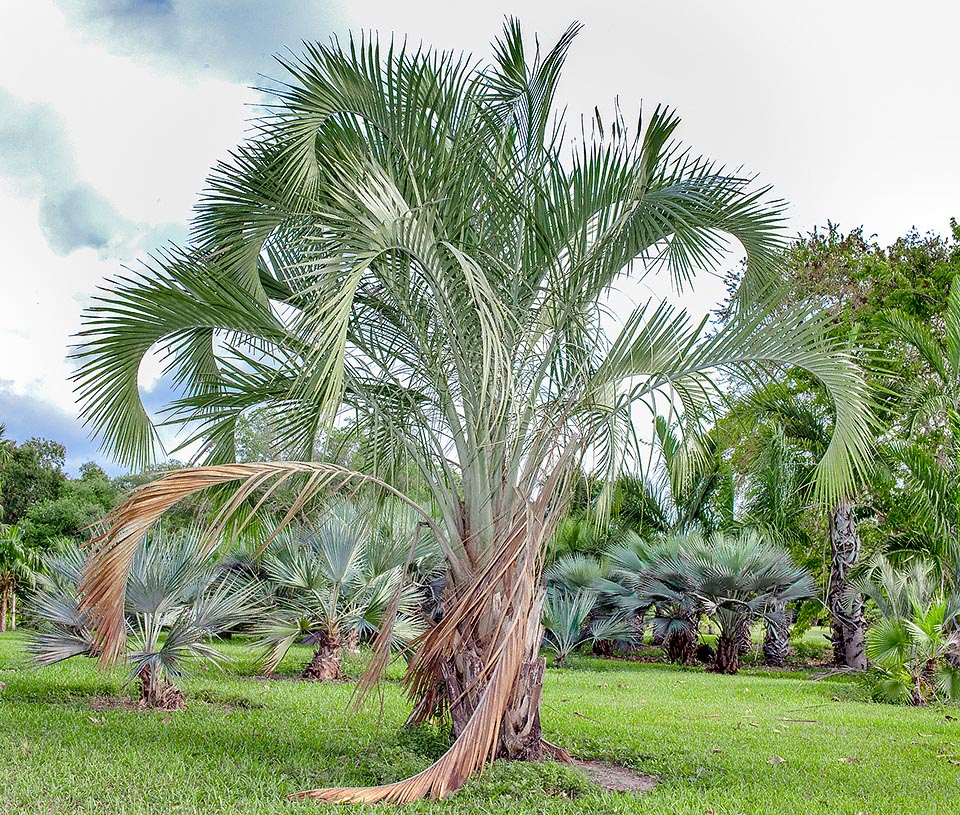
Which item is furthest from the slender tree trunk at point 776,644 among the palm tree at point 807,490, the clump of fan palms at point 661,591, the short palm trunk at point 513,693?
the short palm trunk at point 513,693

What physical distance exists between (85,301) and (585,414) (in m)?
3.32

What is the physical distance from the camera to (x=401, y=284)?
5.43 meters

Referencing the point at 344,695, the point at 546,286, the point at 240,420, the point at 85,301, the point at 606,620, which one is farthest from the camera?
the point at 606,620

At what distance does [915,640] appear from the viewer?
932 cm

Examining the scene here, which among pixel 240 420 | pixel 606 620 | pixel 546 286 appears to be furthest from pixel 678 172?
pixel 606 620

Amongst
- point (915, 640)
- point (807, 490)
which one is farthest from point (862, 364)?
point (807, 490)

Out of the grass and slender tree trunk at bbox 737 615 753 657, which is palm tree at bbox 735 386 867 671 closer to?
slender tree trunk at bbox 737 615 753 657

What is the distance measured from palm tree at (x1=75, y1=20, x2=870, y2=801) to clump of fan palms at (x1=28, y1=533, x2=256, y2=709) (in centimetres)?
185

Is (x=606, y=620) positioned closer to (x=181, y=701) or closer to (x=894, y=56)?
(x=181, y=701)

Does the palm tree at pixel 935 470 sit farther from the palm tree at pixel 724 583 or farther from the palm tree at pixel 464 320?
the palm tree at pixel 464 320

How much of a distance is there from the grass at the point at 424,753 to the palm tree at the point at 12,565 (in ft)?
44.6

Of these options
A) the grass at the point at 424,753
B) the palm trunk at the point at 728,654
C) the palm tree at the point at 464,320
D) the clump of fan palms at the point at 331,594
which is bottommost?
the grass at the point at 424,753

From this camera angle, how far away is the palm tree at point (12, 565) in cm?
2170

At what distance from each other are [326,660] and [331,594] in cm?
103
